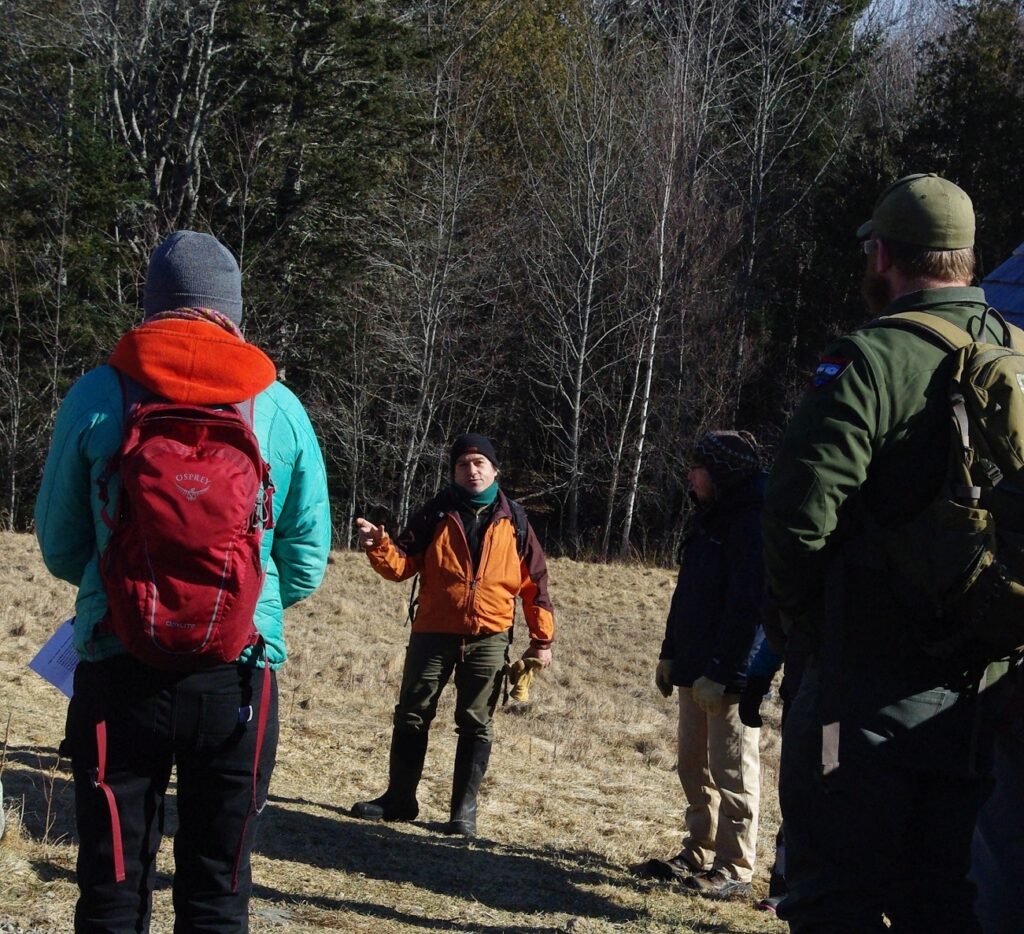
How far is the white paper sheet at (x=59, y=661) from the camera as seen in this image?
3.32 m

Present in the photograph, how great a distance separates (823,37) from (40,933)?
3320 cm

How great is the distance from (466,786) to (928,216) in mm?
3999

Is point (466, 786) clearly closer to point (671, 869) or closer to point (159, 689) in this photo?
point (671, 869)

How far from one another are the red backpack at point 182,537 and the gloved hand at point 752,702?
95.9 inches

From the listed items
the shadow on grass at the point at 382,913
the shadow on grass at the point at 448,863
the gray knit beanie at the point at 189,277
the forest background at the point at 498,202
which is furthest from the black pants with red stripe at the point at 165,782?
the forest background at the point at 498,202

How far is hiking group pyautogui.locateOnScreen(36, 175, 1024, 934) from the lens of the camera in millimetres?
2672

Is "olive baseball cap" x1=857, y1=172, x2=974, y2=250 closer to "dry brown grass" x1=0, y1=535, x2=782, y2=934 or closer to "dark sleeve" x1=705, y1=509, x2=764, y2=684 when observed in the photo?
"dark sleeve" x1=705, y1=509, x2=764, y2=684

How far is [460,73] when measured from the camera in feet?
94.6

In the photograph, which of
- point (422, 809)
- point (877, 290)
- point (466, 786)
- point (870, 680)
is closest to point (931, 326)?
point (877, 290)

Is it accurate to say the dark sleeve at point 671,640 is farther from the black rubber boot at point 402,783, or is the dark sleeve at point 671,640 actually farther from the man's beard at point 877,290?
the man's beard at point 877,290

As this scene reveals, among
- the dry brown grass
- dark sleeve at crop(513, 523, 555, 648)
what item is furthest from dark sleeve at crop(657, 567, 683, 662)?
the dry brown grass

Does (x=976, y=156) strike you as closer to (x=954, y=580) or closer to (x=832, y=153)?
(x=832, y=153)

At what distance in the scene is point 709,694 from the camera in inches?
203

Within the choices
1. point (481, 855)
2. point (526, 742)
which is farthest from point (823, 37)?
point (481, 855)
